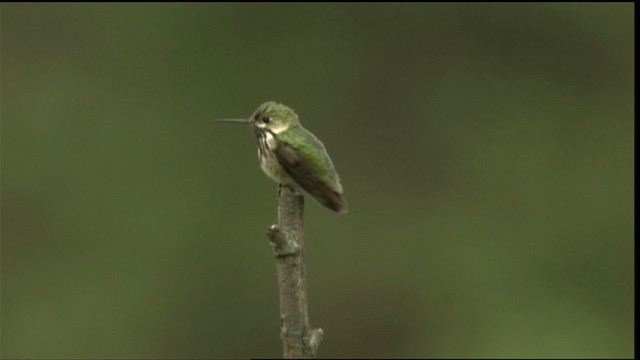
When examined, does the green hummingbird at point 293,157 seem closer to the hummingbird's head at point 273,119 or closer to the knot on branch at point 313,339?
the hummingbird's head at point 273,119

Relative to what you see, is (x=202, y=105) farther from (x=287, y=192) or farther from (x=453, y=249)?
(x=287, y=192)

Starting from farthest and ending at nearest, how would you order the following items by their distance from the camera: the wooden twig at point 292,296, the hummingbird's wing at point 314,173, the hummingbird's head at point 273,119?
the hummingbird's head at point 273,119 < the hummingbird's wing at point 314,173 < the wooden twig at point 292,296

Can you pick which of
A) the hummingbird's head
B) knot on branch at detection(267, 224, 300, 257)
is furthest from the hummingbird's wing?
knot on branch at detection(267, 224, 300, 257)

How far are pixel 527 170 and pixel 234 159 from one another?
2274 mm

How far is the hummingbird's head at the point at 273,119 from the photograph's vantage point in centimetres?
381

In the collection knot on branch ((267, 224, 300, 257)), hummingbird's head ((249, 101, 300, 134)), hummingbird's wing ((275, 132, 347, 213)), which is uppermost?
hummingbird's head ((249, 101, 300, 134))

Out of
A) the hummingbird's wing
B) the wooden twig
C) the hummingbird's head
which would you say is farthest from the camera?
the hummingbird's head

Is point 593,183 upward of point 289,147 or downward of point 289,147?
upward

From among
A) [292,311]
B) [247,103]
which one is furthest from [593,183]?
[292,311]

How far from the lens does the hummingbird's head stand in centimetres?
381

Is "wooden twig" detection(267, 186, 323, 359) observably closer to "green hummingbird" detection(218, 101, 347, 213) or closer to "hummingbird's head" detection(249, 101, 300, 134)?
"green hummingbird" detection(218, 101, 347, 213)

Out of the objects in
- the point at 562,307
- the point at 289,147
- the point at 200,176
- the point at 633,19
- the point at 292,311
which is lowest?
the point at 292,311

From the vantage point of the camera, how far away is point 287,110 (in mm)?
3826

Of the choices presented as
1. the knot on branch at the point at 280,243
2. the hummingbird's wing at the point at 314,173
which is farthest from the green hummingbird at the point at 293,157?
the knot on branch at the point at 280,243
